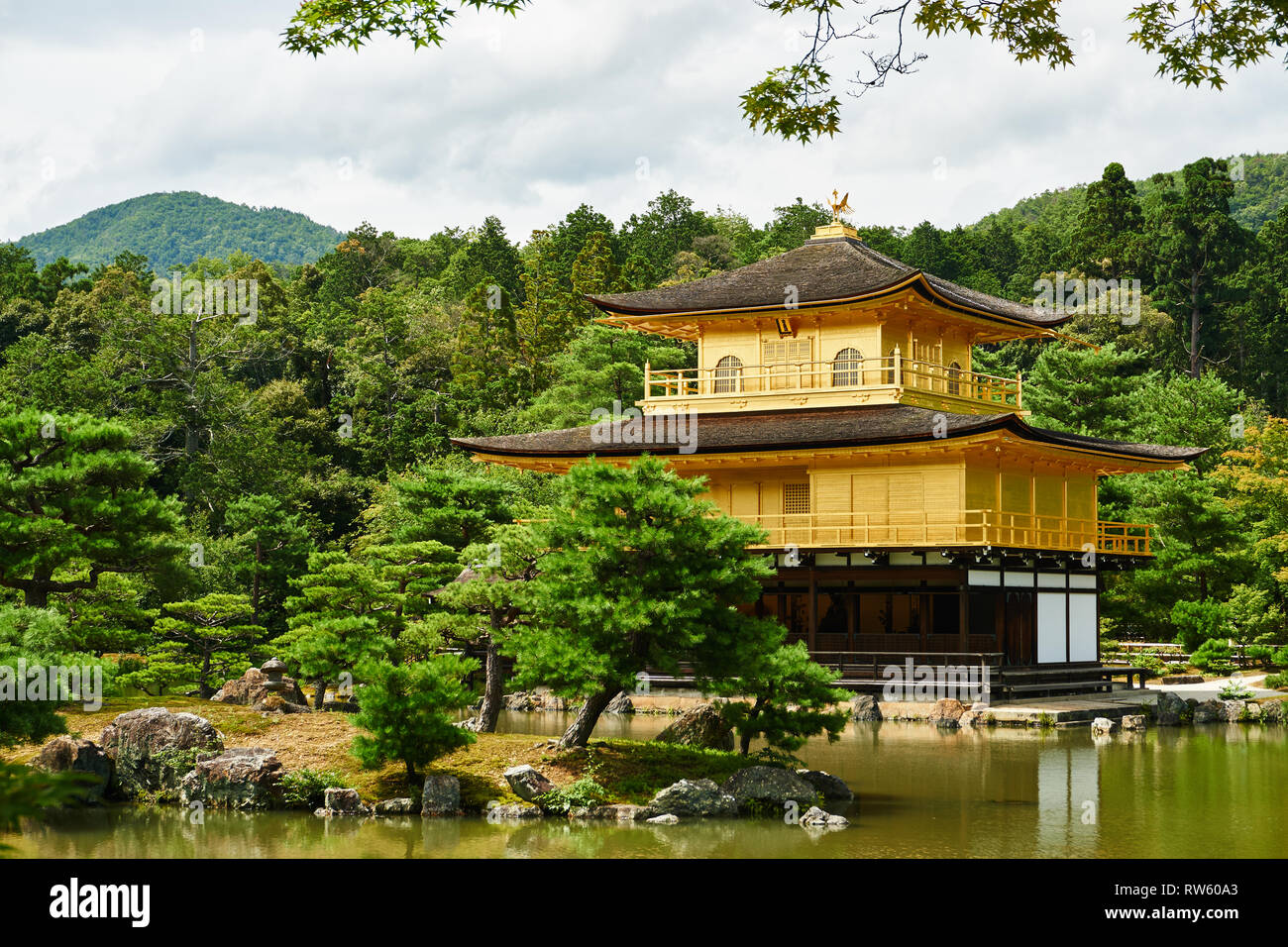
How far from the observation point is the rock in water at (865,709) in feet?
86.4

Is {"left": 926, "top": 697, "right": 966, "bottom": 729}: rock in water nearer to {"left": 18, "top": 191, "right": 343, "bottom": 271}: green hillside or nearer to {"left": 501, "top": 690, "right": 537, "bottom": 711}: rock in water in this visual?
{"left": 501, "top": 690, "right": 537, "bottom": 711}: rock in water

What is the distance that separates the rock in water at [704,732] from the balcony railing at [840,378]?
14.2 meters

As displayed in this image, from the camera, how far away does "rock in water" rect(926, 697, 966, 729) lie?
2589 centimetres

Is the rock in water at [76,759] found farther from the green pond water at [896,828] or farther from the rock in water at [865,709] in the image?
the rock in water at [865,709]

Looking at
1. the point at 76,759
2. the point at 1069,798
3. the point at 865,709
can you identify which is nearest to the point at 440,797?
the point at 76,759

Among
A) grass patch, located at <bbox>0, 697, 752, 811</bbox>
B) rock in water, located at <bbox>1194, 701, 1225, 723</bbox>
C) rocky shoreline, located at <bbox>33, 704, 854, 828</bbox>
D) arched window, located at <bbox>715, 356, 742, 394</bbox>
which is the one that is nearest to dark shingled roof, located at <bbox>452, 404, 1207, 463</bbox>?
arched window, located at <bbox>715, 356, 742, 394</bbox>

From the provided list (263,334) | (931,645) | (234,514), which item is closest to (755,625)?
(931,645)

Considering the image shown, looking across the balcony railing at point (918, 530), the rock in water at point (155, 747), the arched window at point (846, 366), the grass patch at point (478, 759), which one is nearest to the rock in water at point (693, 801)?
the grass patch at point (478, 759)

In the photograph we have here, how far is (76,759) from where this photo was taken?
50.6 ft
